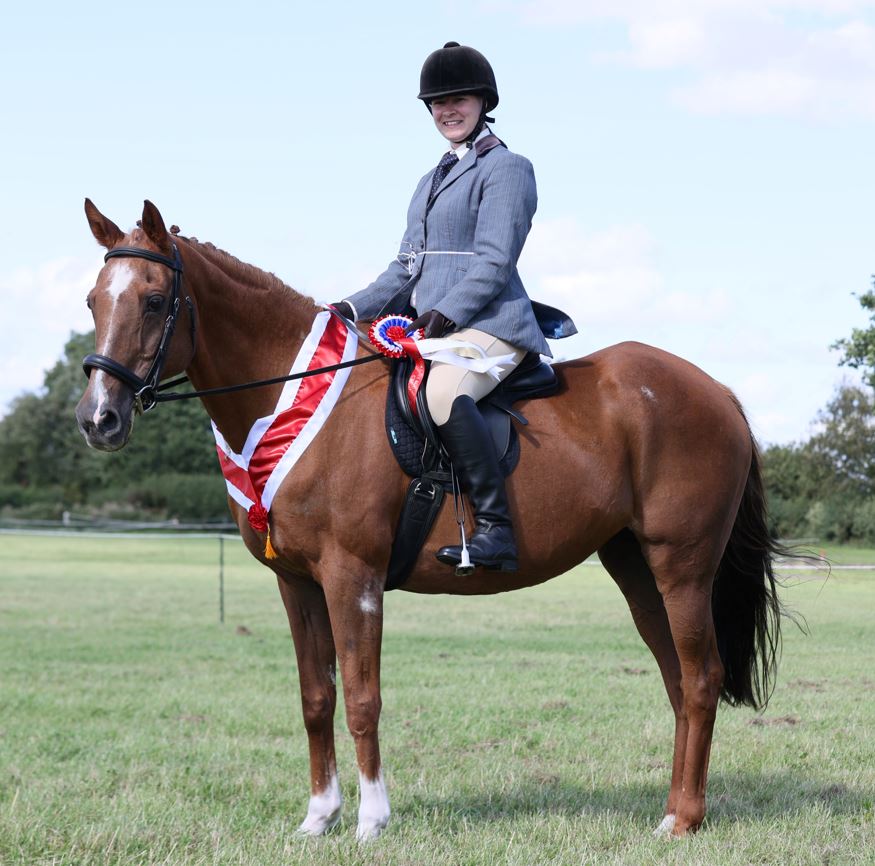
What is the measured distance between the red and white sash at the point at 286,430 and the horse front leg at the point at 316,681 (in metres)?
0.55

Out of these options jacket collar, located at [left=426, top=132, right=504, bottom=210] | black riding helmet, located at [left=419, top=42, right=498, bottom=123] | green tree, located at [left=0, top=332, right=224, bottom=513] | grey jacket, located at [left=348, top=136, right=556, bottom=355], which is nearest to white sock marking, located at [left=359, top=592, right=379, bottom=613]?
grey jacket, located at [left=348, top=136, right=556, bottom=355]

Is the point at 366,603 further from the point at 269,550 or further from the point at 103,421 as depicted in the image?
the point at 103,421

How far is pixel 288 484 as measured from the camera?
4965 millimetres

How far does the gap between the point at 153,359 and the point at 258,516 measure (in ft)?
2.82

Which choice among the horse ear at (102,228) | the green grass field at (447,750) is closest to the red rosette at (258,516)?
the horse ear at (102,228)

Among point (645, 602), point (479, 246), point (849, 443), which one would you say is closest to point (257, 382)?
point (479, 246)

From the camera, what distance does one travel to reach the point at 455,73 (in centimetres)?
534

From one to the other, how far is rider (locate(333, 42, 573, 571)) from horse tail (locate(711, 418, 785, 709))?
65.1 inches

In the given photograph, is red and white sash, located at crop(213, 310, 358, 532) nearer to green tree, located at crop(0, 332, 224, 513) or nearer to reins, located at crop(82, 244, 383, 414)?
reins, located at crop(82, 244, 383, 414)

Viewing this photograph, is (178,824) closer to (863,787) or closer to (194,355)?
(194,355)

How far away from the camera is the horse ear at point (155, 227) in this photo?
4.66 meters

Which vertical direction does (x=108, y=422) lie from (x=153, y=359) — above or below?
below

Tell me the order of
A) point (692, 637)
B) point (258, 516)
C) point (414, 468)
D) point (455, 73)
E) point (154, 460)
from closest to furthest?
point (258, 516) < point (414, 468) < point (455, 73) < point (692, 637) < point (154, 460)

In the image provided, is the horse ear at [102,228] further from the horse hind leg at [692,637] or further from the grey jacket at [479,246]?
the horse hind leg at [692,637]
